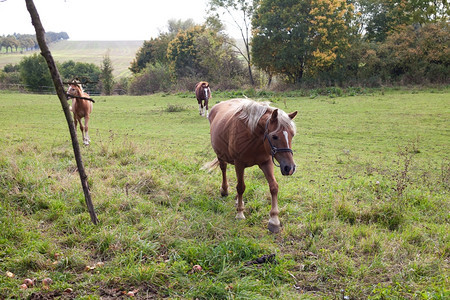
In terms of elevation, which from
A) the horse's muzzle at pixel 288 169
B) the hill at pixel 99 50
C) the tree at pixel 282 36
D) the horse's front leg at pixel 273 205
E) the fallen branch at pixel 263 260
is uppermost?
the hill at pixel 99 50

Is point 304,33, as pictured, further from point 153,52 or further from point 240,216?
point 153,52

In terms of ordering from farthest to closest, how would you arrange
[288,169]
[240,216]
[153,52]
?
[153,52] < [240,216] < [288,169]

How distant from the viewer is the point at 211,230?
450cm

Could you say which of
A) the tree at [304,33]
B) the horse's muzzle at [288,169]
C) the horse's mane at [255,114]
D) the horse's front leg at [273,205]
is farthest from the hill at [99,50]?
the horse's muzzle at [288,169]

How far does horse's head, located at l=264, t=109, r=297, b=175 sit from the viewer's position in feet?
13.7

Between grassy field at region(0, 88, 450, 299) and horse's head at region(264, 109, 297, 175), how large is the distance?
104cm

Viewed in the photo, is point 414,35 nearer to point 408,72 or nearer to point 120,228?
point 408,72

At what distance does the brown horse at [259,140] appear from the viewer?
4.25 meters

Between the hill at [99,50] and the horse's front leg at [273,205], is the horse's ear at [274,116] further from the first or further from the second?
the hill at [99,50]

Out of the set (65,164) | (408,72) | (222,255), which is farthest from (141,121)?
(408,72)

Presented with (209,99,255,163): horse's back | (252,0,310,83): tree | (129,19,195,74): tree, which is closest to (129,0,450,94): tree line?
(252,0,310,83): tree

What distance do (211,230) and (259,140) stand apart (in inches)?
58.7

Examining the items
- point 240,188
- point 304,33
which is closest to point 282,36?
point 304,33

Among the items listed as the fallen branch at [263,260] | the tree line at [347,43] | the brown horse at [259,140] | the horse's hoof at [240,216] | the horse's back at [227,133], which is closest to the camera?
the fallen branch at [263,260]
